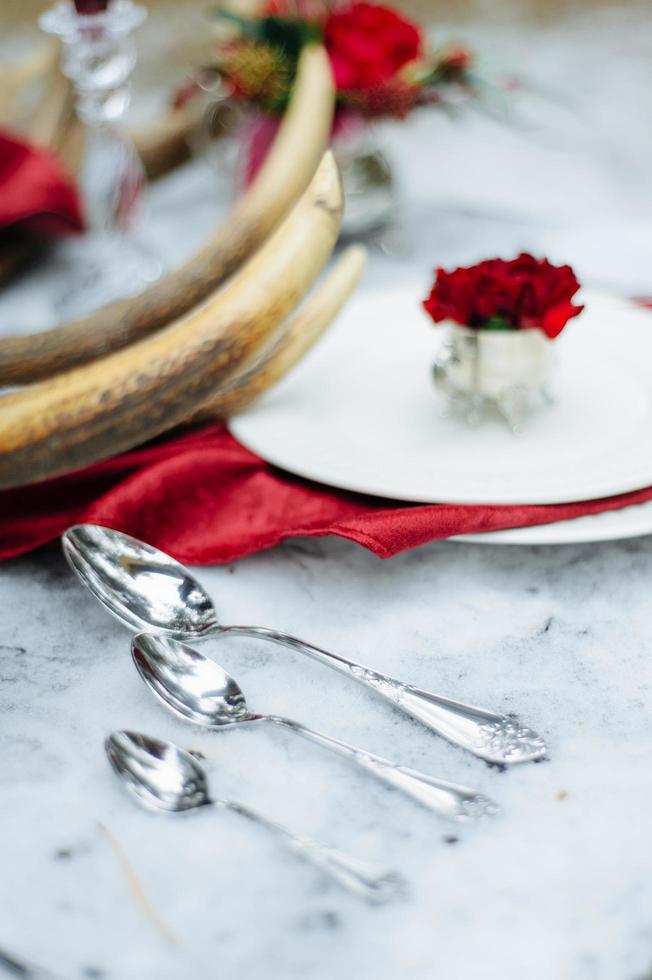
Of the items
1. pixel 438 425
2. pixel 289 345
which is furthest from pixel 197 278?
pixel 438 425

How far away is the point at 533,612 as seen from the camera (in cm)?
51

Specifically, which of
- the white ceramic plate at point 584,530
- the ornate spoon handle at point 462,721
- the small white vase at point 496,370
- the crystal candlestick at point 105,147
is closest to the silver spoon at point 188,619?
the ornate spoon handle at point 462,721

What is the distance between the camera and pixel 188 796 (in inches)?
15.7

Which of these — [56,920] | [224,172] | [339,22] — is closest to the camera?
[56,920]

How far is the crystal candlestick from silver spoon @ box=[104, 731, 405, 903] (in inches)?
22.4

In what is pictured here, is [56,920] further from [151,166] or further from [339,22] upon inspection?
[151,166]

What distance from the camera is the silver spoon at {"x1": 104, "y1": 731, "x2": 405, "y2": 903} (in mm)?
365

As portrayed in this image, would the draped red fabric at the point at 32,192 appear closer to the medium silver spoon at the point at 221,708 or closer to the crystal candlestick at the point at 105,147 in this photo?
the crystal candlestick at the point at 105,147

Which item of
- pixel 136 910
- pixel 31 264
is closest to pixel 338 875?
pixel 136 910

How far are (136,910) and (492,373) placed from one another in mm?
359

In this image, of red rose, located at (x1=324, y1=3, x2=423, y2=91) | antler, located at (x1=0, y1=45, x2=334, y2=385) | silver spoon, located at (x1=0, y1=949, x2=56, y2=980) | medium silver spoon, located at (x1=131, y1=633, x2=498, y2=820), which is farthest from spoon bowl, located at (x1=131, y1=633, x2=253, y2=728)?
red rose, located at (x1=324, y1=3, x2=423, y2=91)

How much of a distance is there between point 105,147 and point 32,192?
90 mm

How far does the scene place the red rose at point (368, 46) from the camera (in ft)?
2.98

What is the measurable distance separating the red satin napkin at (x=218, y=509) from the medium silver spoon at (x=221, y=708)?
10 cm
